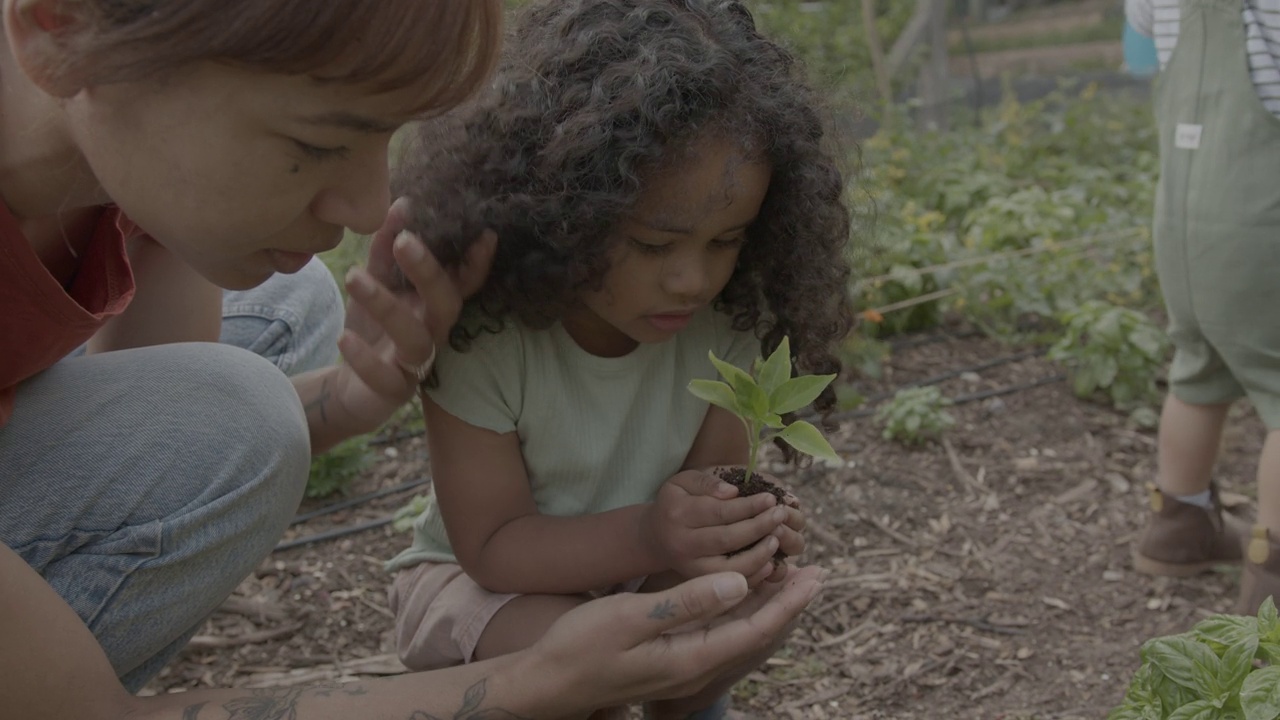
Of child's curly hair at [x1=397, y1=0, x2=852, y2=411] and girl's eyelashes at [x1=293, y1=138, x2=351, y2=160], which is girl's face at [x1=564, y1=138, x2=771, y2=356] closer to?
child's curly hair at [x1=397, y1=0, x2=852, y2=411]

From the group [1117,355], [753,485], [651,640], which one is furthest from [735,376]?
A: [1117,355]

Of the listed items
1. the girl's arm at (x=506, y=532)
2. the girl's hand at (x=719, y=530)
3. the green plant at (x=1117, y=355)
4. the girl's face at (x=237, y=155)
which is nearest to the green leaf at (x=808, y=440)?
the girl's hand at (x=719, y=530)

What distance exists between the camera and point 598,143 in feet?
5.47

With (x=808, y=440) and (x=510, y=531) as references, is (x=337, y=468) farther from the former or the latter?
(x=808, y=440)

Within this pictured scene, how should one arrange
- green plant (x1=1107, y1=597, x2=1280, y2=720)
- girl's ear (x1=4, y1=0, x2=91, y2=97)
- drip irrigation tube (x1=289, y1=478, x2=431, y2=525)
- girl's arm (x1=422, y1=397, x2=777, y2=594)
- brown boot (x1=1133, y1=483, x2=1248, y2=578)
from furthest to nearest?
drip irrigation tube (x1=289, y1=478, x2=431, y2=525), brown boot (x1=1133, y1=483, x2=1248, y2=578), girl's arm (x1=422, y1=397, x2=777, y2=594), green plant (x1=1107, y1=597, x2=1280, y2=720), girl's ear (x1=4, y1=0, x2=91, y2=97)

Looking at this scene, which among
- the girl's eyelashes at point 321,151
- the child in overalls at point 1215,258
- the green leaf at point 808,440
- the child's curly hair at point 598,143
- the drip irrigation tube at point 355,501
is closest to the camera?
the girl's eyelashes at point 321,151

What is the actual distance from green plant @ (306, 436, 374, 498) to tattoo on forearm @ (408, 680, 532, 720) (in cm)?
136

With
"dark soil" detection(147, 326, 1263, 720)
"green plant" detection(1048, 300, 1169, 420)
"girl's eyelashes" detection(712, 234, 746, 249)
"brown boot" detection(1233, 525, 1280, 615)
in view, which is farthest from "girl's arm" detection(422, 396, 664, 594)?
"green plant" detection(1048, 300, 1169, 420)

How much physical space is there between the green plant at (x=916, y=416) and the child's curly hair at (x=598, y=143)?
4.37 ft

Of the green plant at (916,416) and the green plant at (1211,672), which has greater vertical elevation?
the green plant at (1211,672)

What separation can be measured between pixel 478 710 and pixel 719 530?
1.31 ft

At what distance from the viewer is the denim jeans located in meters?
1.63

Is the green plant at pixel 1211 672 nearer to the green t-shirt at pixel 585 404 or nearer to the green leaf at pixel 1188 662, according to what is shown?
the green leaf at pixel 1188 662

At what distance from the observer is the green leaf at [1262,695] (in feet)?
4.47
